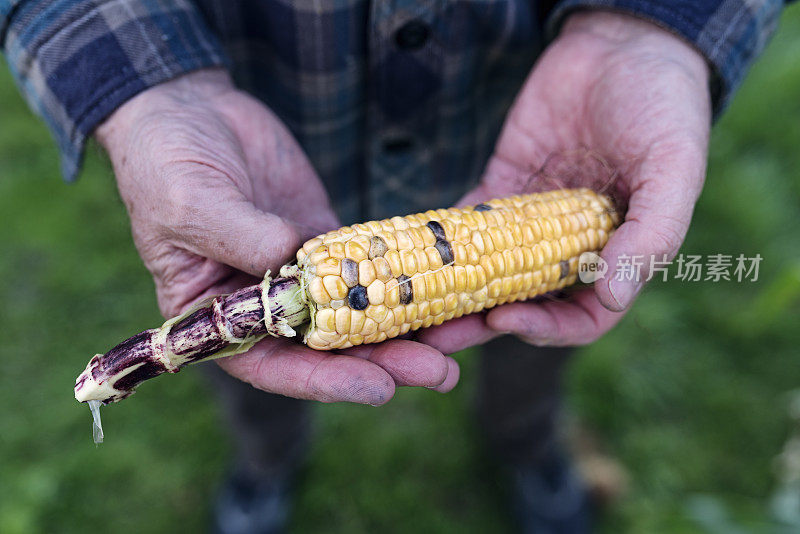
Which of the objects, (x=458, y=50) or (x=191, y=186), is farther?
(x=458, y=50)

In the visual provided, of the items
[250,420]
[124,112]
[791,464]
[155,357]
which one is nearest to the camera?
[155,357]

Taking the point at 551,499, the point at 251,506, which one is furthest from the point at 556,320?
the point at 251,506

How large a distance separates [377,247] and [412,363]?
14.7 inches

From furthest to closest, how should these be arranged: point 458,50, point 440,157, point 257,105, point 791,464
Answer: point 791,464 → point 440,157 → point 458,50 → point 257,105

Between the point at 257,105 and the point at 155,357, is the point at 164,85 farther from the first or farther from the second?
the point at 155,357

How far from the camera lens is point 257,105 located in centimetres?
235

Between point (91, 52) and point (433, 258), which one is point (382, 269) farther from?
point (91, 52)

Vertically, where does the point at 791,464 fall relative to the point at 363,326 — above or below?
below


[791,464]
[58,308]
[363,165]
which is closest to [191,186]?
[363,165]

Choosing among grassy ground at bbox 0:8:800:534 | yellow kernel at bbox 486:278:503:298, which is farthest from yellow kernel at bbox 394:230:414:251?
grassy ground at bbox 0:8:800:534

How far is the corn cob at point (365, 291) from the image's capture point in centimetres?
191

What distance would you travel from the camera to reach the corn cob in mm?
1905

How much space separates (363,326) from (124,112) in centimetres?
109

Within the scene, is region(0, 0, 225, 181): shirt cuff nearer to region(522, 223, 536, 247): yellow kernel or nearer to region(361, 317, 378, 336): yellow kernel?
region(361, 317, 378, 336): yellow kernel
